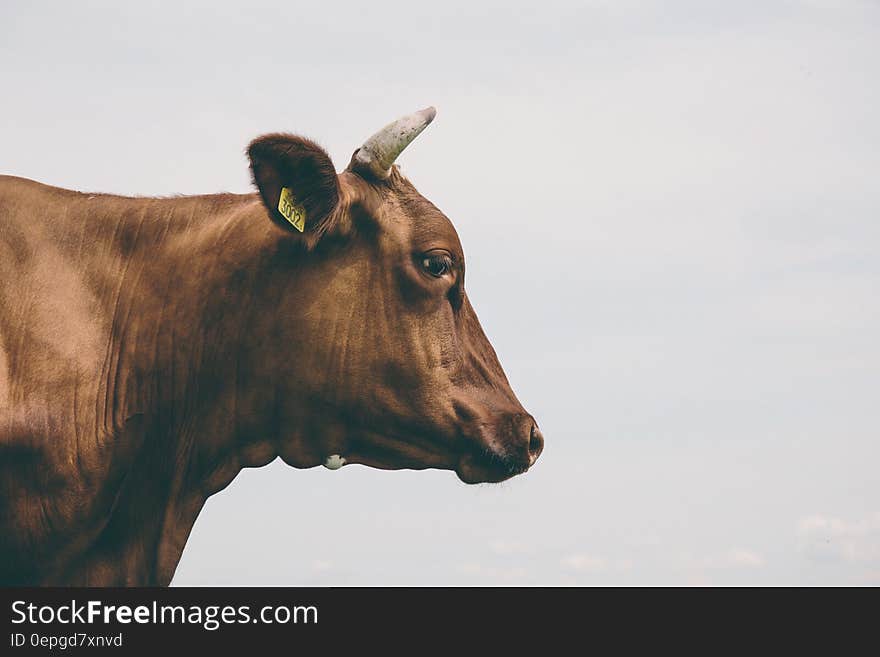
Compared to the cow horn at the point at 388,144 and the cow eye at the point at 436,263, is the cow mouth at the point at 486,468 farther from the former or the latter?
the cow horn at the point at 388,144

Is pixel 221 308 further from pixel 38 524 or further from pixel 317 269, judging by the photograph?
pixel 38 524

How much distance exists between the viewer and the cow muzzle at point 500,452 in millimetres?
7172

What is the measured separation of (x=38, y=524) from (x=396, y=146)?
2.69m

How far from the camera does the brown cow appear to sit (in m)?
6.94

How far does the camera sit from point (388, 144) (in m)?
7.39

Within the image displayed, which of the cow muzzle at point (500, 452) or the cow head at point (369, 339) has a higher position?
the cow head at point (369, 339)

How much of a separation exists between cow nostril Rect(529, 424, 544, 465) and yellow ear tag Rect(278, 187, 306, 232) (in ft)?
5.30

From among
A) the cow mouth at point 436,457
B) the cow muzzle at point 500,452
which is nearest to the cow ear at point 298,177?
Answer: the cow mouth at point 436,457

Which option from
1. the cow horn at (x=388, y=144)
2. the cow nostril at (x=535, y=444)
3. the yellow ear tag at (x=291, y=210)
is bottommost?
the cow nostril at (x=535, y=444)

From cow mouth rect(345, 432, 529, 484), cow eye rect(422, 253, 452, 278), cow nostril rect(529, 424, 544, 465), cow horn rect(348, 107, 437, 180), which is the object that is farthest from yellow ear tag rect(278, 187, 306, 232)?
cow nostril rect(529, 424, 544, 465)

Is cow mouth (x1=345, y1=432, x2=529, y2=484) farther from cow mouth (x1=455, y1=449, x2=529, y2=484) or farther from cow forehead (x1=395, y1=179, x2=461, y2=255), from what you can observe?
cow forehead (x1=395, y1=179, x2=461, y2=255)

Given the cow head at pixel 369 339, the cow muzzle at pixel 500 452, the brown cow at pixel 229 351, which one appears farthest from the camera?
the cow muzzle at pixel 500 452

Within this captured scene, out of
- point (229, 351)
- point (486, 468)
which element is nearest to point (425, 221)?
point (229, 351)

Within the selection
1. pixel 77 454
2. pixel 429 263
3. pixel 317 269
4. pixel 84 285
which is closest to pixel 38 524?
pixel 77 454
